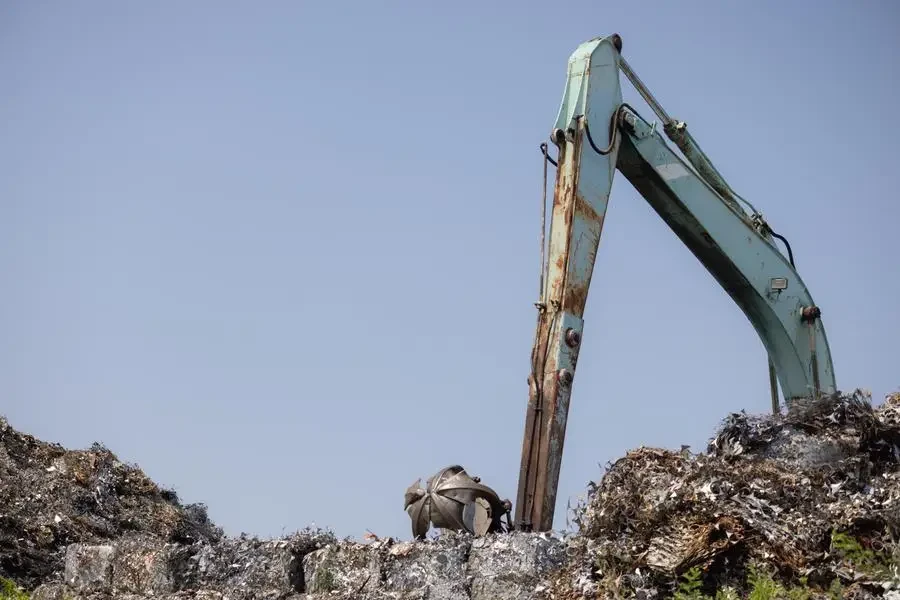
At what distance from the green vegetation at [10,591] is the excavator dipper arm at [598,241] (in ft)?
9.83

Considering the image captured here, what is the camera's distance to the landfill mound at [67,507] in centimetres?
905

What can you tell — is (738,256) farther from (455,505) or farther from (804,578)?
(804,578)

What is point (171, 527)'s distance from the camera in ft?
32.7

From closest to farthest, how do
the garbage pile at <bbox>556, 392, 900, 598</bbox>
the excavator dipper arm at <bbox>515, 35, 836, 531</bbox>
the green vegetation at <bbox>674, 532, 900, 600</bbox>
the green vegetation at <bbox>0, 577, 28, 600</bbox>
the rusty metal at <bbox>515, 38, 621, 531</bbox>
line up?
the green vegetation at <bbox>674, 532, 900, 600</bbox> < the garbage pile at <bbox>556, 392, 900, 598</bbox> < the green vegetation at <bbox>0, 577, 28, 600</bbox> < the rusty metal at <bbox>515, 38, 621, 531</bbox> < the excavator dipper arm at <bbox>515, 35, 836, 531</bbox>

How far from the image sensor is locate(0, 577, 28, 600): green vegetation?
7857 mm

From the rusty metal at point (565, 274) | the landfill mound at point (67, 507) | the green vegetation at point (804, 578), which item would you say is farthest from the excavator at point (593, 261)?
the landfill mound at point (67, 507)

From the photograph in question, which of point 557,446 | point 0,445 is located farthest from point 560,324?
point 0,445

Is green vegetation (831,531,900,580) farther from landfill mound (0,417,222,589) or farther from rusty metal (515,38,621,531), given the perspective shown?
landfill mound (0,417,222,589)

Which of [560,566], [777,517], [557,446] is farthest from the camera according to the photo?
[557,446]

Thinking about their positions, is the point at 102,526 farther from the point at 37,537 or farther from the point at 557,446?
the point at 557,446

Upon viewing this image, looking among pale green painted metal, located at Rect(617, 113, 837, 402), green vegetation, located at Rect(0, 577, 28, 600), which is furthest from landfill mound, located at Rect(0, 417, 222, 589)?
pale green painted metal, located at Rect(617, 113, 837, 402)

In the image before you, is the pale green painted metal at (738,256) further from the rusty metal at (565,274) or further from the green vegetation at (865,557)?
the green vegetation at (865,557)

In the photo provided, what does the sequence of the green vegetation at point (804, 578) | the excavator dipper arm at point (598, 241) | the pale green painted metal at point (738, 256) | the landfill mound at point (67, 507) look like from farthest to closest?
1. the pale green painted metal at point (738, 256)
2. the landfill mound at point (67, 507)
3. the excavator dipper arm at point (598, 241)
4. the green vegetation at point (804, 578)

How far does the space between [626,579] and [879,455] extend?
1776mm
